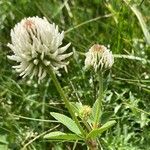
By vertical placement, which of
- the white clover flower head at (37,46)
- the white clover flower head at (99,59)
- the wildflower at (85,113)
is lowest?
the wildflower at (85,113)

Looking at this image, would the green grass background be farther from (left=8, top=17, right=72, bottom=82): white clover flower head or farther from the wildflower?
(left=8, top=17, right=72, bottom=82): white clover flower head

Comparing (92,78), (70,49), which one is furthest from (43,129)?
(70,49)

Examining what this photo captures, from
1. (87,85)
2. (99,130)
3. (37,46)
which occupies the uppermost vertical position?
(37,46)

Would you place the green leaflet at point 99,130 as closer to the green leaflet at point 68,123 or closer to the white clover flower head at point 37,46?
the green leaflet at point 68,123

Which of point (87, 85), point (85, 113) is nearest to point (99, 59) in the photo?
point (85, 113)

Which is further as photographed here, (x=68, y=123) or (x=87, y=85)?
(x=87, y=85)

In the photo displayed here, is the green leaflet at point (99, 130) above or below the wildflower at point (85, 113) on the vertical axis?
below

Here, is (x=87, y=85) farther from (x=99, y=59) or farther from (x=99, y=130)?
(x=99, y=130)

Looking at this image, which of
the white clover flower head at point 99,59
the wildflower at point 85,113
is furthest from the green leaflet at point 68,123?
the white clover flower head at point 99,59
